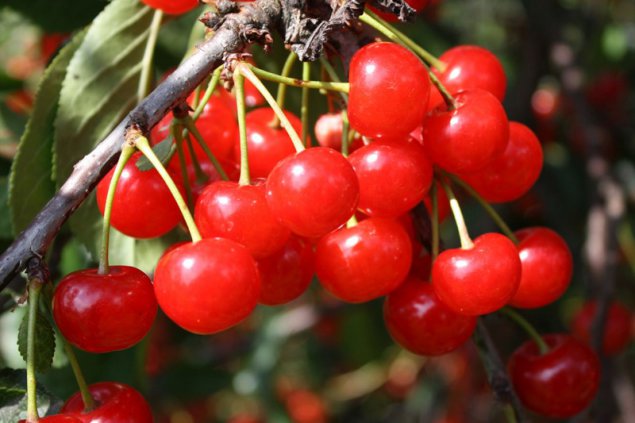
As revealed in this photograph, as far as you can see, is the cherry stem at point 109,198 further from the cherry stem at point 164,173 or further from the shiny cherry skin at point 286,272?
the shiny cherry skin at point 286,272

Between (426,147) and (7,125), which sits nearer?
(426,147)

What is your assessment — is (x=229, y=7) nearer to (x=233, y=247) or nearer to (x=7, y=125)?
(x=233, y=247)

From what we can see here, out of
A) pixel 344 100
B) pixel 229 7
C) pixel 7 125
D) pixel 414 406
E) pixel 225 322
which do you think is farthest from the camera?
pixel 414 406

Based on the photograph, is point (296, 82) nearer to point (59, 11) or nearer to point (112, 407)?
point (112, 407)

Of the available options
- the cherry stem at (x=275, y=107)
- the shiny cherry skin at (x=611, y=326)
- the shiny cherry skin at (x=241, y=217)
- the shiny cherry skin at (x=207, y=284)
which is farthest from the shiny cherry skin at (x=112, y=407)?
the shiny cherry skin at (x=611, y=326)

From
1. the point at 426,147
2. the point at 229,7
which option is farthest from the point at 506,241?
the point at 229,7

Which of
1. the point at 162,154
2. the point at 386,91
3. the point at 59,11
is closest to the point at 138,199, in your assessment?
the point at 162,154

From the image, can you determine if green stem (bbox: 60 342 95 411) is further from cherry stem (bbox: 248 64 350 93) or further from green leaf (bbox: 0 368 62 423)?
cherry stem (bbox: 248 64 350 93)

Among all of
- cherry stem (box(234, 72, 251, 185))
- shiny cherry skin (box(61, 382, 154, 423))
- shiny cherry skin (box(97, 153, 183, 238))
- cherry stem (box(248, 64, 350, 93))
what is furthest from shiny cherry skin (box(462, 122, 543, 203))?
shiny cherry skin (box(61, 382, 154, 423))

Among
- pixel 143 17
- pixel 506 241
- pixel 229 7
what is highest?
pixel 229 7
